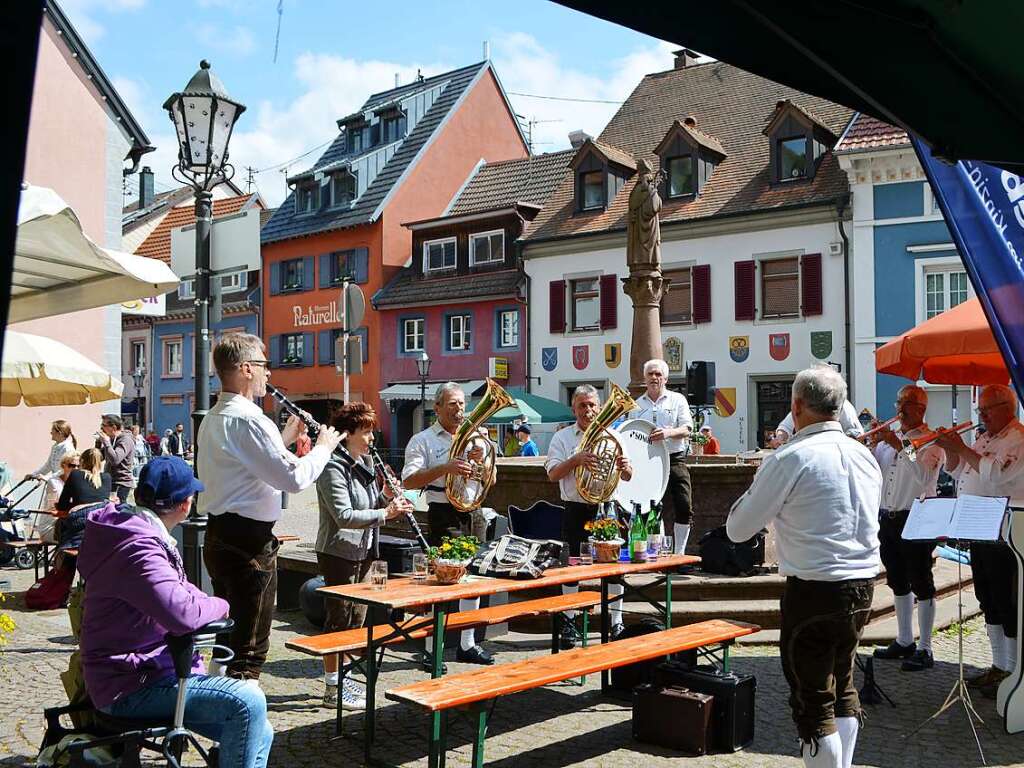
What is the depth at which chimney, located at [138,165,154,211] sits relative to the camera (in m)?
52.0

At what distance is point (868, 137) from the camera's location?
2595 cm

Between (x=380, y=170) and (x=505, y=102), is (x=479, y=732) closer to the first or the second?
(x=380, y=170)

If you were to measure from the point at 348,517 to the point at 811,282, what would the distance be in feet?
74.6

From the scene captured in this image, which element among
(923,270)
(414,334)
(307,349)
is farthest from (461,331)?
(923,270)

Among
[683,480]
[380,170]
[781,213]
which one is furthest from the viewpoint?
[380,170]

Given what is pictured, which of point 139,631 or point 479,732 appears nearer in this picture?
point 139,631

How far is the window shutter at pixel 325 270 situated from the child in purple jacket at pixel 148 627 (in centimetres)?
3627

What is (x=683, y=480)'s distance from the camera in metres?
9.72

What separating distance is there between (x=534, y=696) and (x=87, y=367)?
5.50m

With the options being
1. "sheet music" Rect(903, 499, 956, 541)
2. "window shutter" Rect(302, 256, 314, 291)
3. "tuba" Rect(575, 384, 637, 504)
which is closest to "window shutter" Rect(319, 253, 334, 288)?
"window shutter" Rect(302, 256, 314, 291)

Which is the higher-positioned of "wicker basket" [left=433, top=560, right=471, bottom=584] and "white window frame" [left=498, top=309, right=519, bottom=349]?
"white window frame" [left=498, top=309, right=519, bottom=349]

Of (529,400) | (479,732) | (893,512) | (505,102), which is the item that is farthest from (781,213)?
(479,732)

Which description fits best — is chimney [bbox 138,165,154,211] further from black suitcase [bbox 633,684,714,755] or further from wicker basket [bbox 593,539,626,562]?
black suitcase [bbox 633,684,714,755]

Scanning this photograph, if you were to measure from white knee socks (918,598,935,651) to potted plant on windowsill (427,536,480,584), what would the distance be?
3.70 metres
